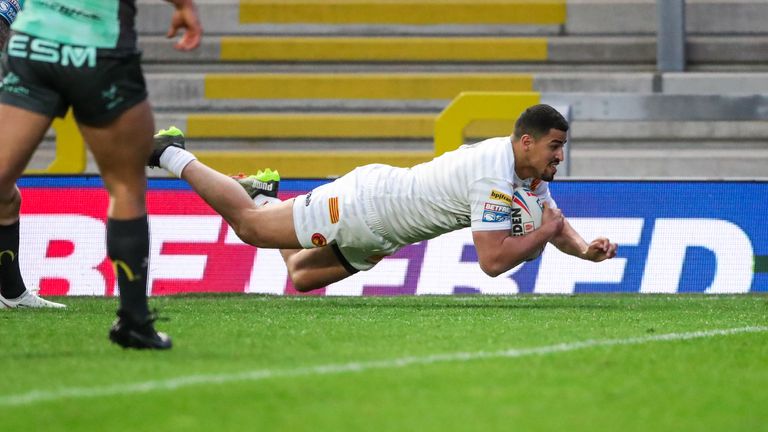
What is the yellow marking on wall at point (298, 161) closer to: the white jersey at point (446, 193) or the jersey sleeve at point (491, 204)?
the white jersey at point (446, 193)

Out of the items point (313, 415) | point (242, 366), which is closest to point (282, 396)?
point (313, 415)

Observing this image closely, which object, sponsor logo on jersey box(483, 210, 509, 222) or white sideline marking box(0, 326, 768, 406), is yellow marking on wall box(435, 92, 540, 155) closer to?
sponsor logo on jersey box(483, 210, 509, 222)

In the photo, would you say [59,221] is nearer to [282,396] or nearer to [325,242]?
[325,242]

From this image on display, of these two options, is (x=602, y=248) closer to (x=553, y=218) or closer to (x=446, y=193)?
(x=553, y=218)

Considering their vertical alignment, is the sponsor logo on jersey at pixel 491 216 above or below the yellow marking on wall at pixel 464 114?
above

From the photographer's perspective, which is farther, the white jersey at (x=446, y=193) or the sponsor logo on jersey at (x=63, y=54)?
the white jersey at (x=446, y=193)

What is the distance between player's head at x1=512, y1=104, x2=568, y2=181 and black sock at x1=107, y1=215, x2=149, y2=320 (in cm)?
246

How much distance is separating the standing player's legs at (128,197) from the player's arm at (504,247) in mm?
2183

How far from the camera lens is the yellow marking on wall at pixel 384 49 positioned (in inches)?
530

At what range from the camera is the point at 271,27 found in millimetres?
13961

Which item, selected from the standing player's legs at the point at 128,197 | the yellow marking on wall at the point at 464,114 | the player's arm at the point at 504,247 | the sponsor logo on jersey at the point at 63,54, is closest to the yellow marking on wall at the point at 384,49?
the yellow marking on wall at the point at 464,114

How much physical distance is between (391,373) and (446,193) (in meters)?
2.60

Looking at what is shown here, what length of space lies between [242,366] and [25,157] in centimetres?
119

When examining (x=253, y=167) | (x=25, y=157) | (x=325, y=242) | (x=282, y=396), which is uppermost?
(x=25, y=157)
